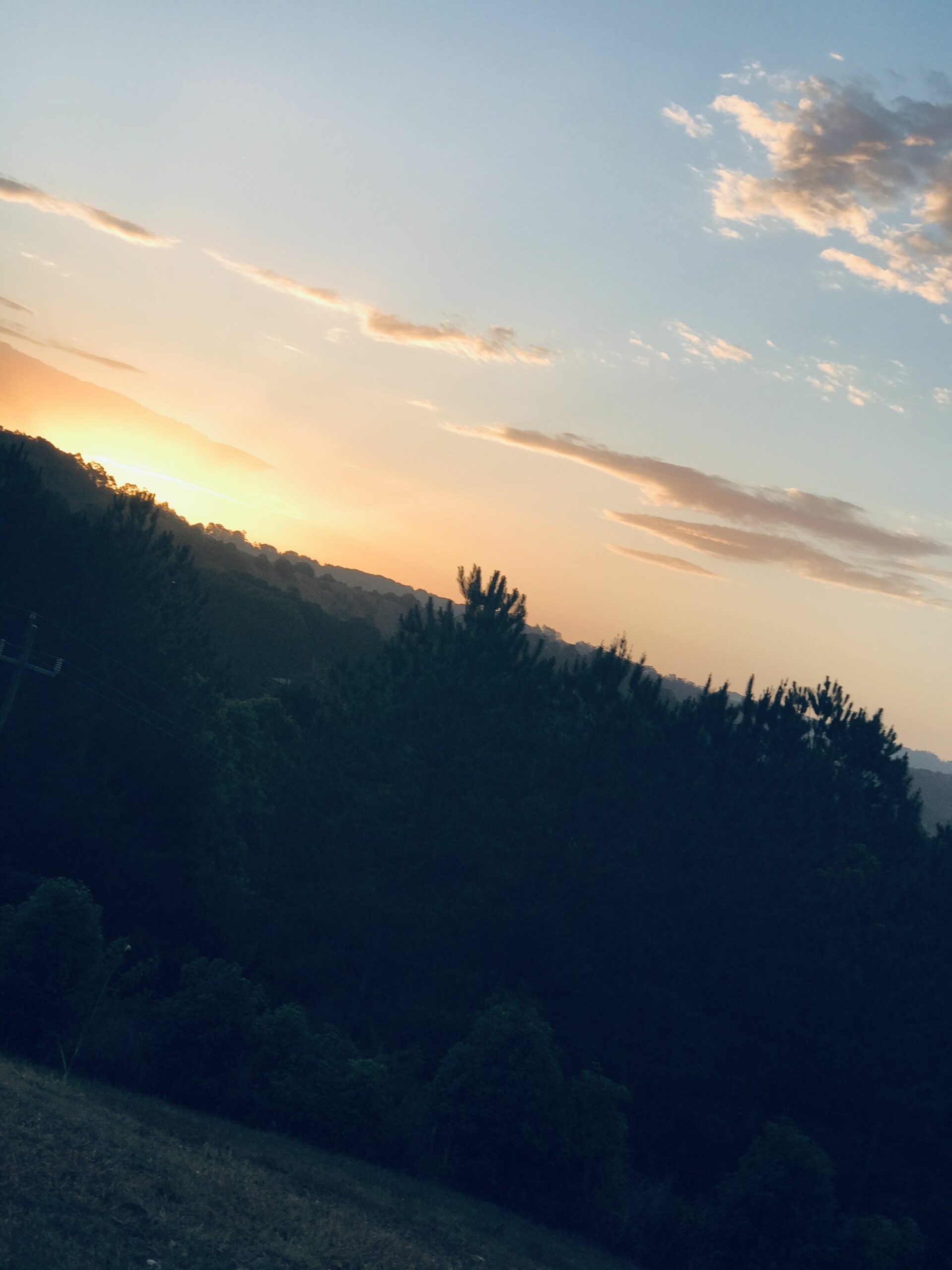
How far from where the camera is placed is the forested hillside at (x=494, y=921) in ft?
69.3

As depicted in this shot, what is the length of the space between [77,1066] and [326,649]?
200 ft

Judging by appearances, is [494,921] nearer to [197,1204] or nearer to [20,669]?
[20,669]

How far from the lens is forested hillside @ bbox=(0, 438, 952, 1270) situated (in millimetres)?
21125

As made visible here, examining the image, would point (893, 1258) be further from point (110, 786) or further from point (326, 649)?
point (326, 649)

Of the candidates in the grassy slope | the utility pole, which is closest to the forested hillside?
the grassy slope

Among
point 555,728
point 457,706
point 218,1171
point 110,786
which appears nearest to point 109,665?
point 110,786

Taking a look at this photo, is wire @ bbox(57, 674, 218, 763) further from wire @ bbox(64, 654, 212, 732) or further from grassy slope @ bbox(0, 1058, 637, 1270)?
grassy slope @ bbox(0, 1058, 637, 1270)

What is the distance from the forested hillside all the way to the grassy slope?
2.02 m

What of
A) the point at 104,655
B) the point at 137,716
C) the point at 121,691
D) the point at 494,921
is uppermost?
the point at 104,655

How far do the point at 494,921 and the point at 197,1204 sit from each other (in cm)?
1736

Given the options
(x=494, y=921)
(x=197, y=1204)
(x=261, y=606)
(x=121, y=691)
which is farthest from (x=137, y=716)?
(x=261, y=606)

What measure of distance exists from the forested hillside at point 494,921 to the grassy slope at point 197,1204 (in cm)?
202

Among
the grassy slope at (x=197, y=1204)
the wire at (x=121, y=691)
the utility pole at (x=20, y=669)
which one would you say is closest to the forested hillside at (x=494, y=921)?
the wire at (x=121, y=691)

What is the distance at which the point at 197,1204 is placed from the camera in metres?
12.9
